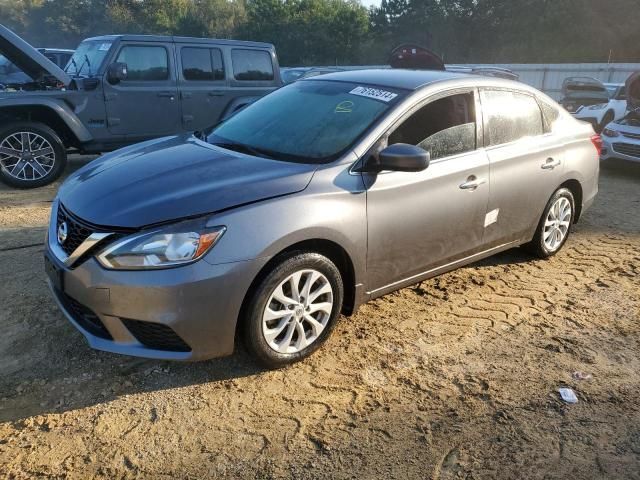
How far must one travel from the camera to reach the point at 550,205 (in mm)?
4434

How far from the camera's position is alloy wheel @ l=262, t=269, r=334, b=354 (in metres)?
2.81

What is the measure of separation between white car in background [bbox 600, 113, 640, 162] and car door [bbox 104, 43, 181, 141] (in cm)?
675

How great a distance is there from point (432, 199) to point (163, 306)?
1.81 m

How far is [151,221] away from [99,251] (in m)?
0.30

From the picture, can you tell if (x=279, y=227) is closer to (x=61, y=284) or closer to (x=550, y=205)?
(x=61, y=284)

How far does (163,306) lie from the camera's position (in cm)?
248

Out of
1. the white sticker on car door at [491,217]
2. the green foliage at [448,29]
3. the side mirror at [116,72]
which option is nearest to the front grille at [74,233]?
the white sticker on car door at [491,217]

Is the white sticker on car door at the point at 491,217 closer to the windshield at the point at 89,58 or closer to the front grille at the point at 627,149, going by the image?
the windshield at the point at 89,58

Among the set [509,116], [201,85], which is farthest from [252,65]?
[509,116]

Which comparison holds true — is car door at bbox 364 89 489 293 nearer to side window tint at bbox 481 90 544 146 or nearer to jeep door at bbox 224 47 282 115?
side window tint at bbox 481 90 544 146

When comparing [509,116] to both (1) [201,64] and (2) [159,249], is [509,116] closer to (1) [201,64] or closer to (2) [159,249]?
(2) [159,249]

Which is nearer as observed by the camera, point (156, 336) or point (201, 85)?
point (156, 336)

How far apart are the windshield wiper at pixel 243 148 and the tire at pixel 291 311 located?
0.78 m

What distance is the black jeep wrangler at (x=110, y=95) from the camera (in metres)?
6.47
